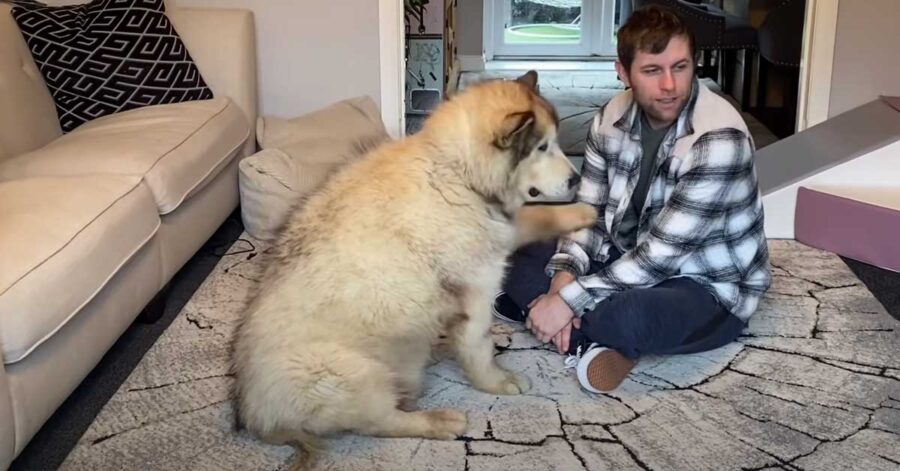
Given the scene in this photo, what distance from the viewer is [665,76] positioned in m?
2.31

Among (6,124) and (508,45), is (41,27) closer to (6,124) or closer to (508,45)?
(6,124)

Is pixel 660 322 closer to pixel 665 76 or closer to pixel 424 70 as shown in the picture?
pixel 665 76

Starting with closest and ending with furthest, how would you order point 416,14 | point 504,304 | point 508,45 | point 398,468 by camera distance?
point 398,468, point 504,304, point 416,14, point 508,45

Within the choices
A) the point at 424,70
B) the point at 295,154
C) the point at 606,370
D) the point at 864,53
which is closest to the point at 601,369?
the point at 606,370

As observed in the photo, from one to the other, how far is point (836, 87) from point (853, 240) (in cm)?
109

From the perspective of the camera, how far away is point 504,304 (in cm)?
287

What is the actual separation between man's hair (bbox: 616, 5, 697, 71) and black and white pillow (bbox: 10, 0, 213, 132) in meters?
1.99

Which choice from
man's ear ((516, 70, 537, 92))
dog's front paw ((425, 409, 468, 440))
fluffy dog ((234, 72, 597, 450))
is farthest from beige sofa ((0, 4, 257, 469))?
man's ear ((516, 70, 537, 92))

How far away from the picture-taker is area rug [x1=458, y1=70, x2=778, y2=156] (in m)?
4.99

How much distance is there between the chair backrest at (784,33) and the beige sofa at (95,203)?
283 centimetres

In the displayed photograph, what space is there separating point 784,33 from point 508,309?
Answer: 2.99 meters

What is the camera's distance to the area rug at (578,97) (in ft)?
16.4

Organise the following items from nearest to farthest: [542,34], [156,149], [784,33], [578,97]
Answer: [156,149]
[784,33]
[578,97]
[542,34]

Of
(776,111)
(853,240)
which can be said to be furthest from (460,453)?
(776,111)
